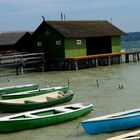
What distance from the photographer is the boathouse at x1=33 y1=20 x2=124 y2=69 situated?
41531 millimetres

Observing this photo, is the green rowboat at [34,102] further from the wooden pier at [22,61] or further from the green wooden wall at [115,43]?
the green wooden wall at [115,43]

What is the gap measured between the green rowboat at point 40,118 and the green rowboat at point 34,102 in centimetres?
258

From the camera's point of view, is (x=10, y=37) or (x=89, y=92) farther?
(x=10, y=37)

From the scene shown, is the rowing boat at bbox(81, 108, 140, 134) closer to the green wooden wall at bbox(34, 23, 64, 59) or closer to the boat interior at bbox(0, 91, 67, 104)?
the boat interior at bbox(0, 91, 67, 104)

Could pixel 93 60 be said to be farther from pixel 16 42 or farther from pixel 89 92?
pixel 89 92

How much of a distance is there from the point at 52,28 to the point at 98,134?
27.0m

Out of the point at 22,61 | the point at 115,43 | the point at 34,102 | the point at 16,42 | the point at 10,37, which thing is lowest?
the point at 34,102

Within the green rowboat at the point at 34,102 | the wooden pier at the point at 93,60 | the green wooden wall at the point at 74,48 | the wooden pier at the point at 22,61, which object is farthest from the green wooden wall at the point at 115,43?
the green rowboat at the point at 34,102

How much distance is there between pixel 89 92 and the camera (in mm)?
27016

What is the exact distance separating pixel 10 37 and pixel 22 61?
894cm

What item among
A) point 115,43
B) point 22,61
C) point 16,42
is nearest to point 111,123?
point 22,61

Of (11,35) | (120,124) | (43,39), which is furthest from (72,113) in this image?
(11,35)

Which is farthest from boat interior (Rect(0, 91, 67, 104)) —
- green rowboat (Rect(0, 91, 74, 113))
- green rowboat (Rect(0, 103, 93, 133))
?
green rowboat (Rect(0, 103, 93, 133))

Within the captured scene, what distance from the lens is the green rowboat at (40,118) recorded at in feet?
55.4
